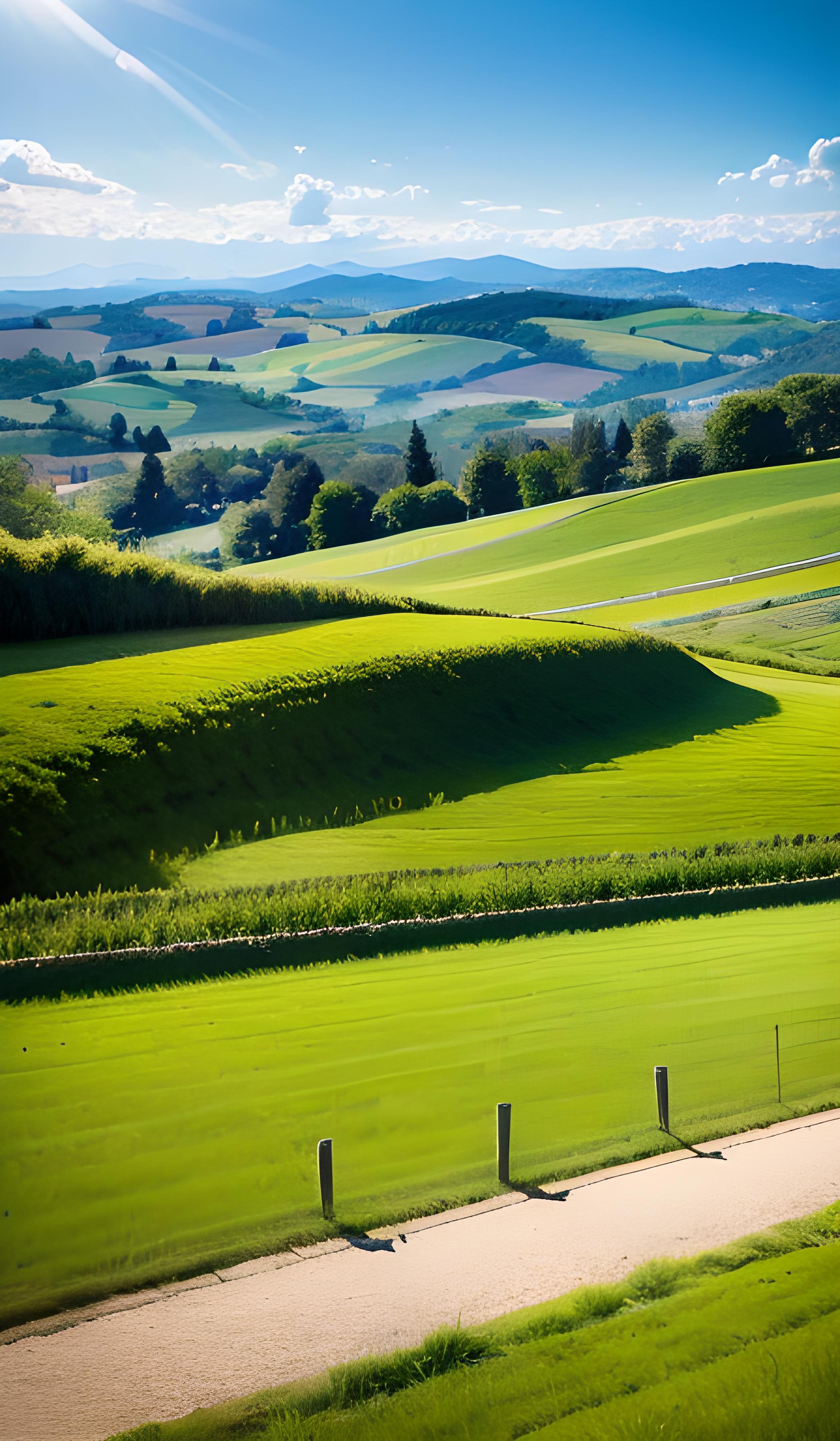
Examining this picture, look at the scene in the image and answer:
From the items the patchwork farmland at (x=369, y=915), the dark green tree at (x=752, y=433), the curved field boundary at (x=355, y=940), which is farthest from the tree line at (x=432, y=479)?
the curved field boundary at (x=355, y=940)

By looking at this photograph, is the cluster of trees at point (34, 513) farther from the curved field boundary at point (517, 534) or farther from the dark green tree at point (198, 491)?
the dark green tree at point (198, 491)

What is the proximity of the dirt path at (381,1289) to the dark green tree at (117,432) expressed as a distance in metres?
52.0

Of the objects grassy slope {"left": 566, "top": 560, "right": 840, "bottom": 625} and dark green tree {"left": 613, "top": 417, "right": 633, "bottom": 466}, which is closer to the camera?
grassy slope {"left": 566, "top": 560, "right": 840, "bottom": 625}

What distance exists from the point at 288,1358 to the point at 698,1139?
3215 mm

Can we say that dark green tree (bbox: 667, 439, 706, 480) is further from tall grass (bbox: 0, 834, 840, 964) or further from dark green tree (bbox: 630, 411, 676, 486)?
tall grass (bbox: 0, 834, 840, 964)

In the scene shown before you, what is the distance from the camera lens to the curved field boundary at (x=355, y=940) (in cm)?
761

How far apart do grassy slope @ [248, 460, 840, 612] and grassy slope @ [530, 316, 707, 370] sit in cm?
7640

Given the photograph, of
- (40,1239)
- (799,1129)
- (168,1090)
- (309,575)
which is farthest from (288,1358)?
(309,575)

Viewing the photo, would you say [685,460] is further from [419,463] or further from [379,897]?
[379,897]

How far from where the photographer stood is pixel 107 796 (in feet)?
31.2

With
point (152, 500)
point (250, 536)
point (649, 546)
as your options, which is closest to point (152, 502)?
point (152, 500)

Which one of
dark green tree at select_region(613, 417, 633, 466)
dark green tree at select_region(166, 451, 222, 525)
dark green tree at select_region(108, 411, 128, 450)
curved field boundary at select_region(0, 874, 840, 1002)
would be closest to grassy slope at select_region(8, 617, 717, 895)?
curved field boundary at select_region(0, 874, 840, 1002)

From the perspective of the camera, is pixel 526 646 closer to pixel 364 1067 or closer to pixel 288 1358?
pixel 364 1067

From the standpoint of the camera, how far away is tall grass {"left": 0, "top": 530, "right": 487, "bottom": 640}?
1212 cm
